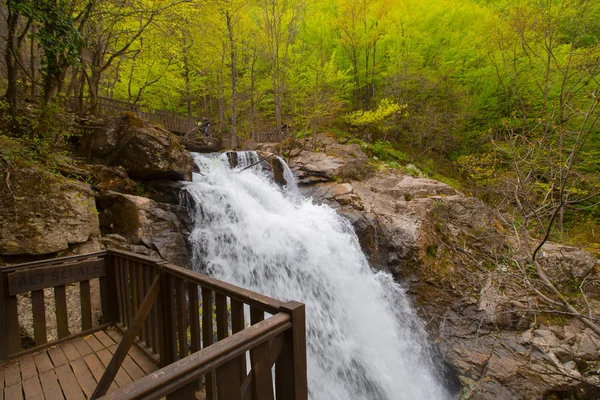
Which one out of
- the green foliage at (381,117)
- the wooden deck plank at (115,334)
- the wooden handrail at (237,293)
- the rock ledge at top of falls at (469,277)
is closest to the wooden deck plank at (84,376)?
the wooden deck plank at (115,334)

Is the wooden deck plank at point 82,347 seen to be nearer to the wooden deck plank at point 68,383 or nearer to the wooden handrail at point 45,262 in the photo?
the wooden deck plank at point 68,383

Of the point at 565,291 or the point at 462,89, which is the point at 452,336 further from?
the point at 462,89

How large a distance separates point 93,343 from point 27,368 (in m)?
0.52

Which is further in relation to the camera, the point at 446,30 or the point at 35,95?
the point at 446,30

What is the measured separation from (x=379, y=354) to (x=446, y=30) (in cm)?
1881

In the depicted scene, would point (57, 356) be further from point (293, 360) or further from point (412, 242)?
point (412, 242)

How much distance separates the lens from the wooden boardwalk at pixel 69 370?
2279 millimetres

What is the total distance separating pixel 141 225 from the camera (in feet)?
18.8

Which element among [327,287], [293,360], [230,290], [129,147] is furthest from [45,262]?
[327,287]

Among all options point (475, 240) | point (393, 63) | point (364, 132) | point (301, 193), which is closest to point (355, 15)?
point (393, 63)

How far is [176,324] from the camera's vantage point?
7.79 ft

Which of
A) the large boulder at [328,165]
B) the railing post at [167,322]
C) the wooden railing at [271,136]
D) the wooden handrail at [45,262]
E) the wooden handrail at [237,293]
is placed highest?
the wooden railing at [271,136]

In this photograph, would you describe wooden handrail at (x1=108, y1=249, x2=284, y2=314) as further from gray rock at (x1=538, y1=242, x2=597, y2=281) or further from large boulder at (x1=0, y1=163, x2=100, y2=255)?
gray rock at (x1=538, y1=242, x2=597, y2=281)

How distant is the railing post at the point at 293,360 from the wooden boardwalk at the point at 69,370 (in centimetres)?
165
